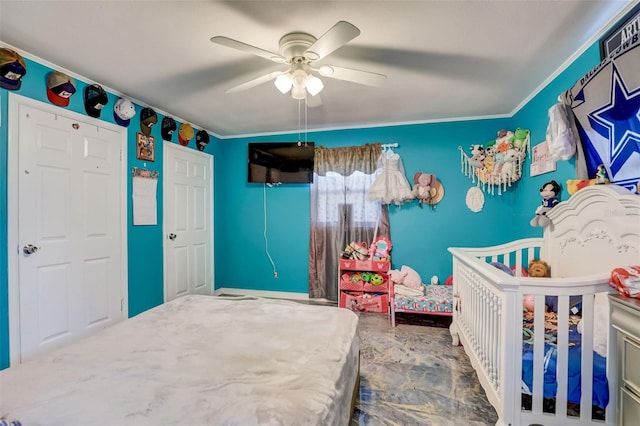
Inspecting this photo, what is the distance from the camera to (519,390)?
4.63 feet

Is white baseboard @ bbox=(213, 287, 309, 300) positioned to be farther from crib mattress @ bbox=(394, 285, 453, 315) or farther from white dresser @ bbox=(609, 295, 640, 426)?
white dresser @ bbox=(609, 295, 640, 426)

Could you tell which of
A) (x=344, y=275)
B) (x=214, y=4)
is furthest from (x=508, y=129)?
(x=214, y=4)

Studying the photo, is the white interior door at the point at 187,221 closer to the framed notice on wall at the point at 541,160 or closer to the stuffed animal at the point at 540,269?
the stuffed animal at the point at 540,269

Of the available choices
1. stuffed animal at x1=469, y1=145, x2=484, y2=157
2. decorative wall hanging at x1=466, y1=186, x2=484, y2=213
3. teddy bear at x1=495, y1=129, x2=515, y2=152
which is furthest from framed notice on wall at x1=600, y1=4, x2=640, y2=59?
decorative wall hanging at x1=466, y1=186, x2=484, y2=213

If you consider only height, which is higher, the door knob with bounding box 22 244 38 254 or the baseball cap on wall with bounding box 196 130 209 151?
the baseball cap on wall with bounding box 196 130 209 151

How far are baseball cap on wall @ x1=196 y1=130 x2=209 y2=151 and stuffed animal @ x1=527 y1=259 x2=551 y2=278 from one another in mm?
3904

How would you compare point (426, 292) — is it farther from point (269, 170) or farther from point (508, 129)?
point (269, 170)

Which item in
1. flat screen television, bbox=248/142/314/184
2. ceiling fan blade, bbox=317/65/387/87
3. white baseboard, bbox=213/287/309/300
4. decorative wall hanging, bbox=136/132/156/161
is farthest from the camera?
white baseboard, bbox=213/287/309/300

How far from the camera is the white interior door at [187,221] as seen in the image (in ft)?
11.0

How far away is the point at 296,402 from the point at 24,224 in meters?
2.41

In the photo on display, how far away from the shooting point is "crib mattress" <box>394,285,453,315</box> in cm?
288

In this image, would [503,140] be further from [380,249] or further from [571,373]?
[571,373]

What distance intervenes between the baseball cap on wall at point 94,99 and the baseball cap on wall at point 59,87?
14 centimetres

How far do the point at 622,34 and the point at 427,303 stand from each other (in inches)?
96.1
